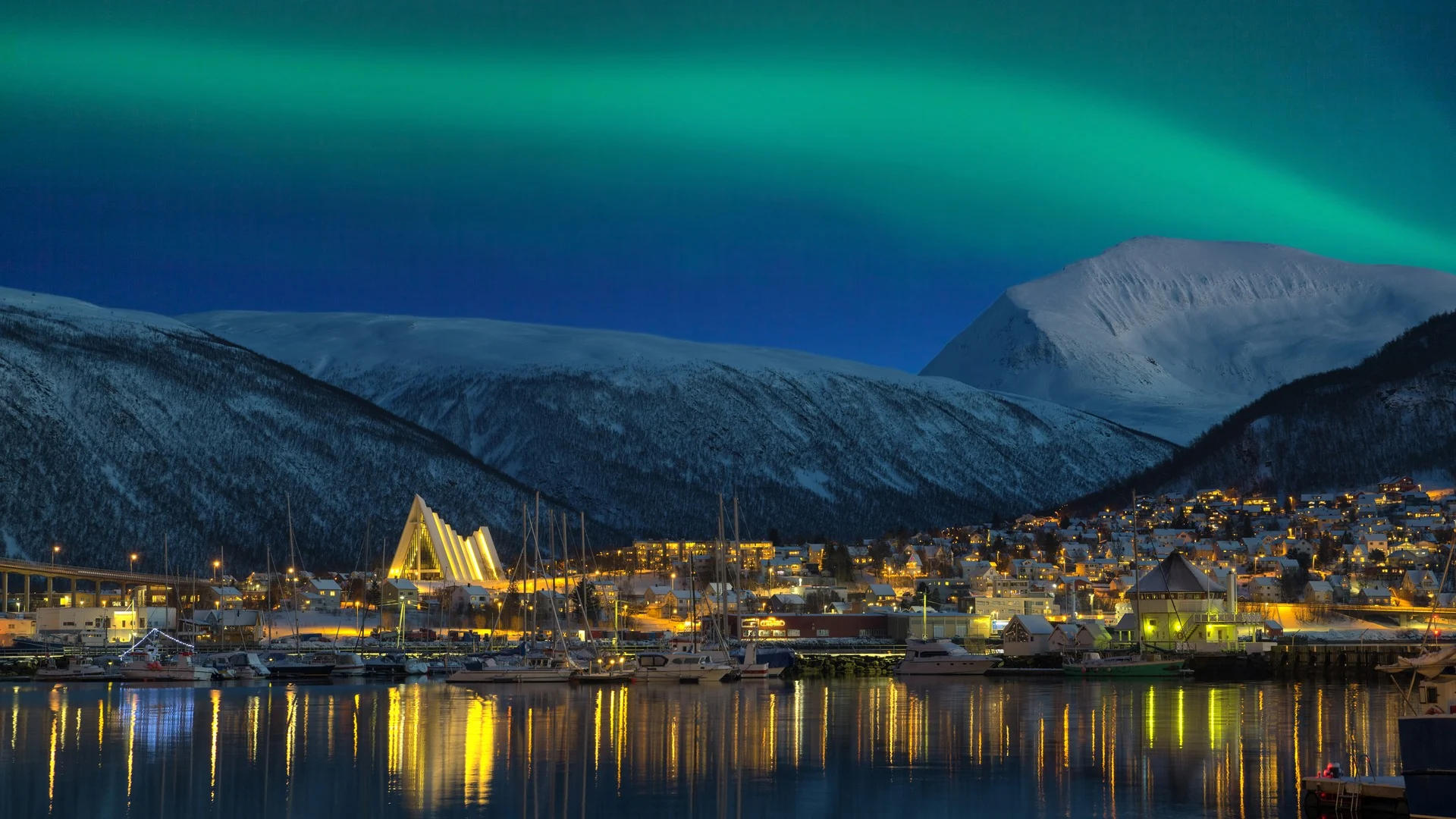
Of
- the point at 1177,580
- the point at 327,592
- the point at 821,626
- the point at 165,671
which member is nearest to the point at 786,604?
the point at 821,626

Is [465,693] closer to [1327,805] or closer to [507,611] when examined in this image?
[1327,805]

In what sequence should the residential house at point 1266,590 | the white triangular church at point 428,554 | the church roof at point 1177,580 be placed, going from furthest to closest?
the white triangular church at point 428,554
the residential house at point 1266,590
the church roof at point 1177,580

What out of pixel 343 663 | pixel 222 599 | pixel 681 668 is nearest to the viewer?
pixel 681 668

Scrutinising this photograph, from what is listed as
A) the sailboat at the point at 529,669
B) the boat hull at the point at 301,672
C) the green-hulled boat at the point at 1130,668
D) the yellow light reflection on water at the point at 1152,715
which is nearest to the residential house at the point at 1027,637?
the green-hulled boat at the point at 1130,668

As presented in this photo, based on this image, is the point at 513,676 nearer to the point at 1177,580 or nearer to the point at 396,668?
the point at 396,668

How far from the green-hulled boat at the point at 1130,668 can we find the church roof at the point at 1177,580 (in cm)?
1401

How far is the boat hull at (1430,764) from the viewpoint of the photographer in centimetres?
2375

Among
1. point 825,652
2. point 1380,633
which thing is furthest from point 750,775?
point 1380,633

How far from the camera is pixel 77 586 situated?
144 metres

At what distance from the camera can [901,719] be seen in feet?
164

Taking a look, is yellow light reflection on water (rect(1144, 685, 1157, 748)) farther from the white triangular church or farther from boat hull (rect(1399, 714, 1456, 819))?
the white triangular church

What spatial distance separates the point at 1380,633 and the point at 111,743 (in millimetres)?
82707

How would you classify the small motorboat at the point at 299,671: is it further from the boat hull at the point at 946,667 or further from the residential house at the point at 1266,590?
the residential house at the point at 1266,590

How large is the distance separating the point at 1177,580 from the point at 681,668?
35146 millimetres
